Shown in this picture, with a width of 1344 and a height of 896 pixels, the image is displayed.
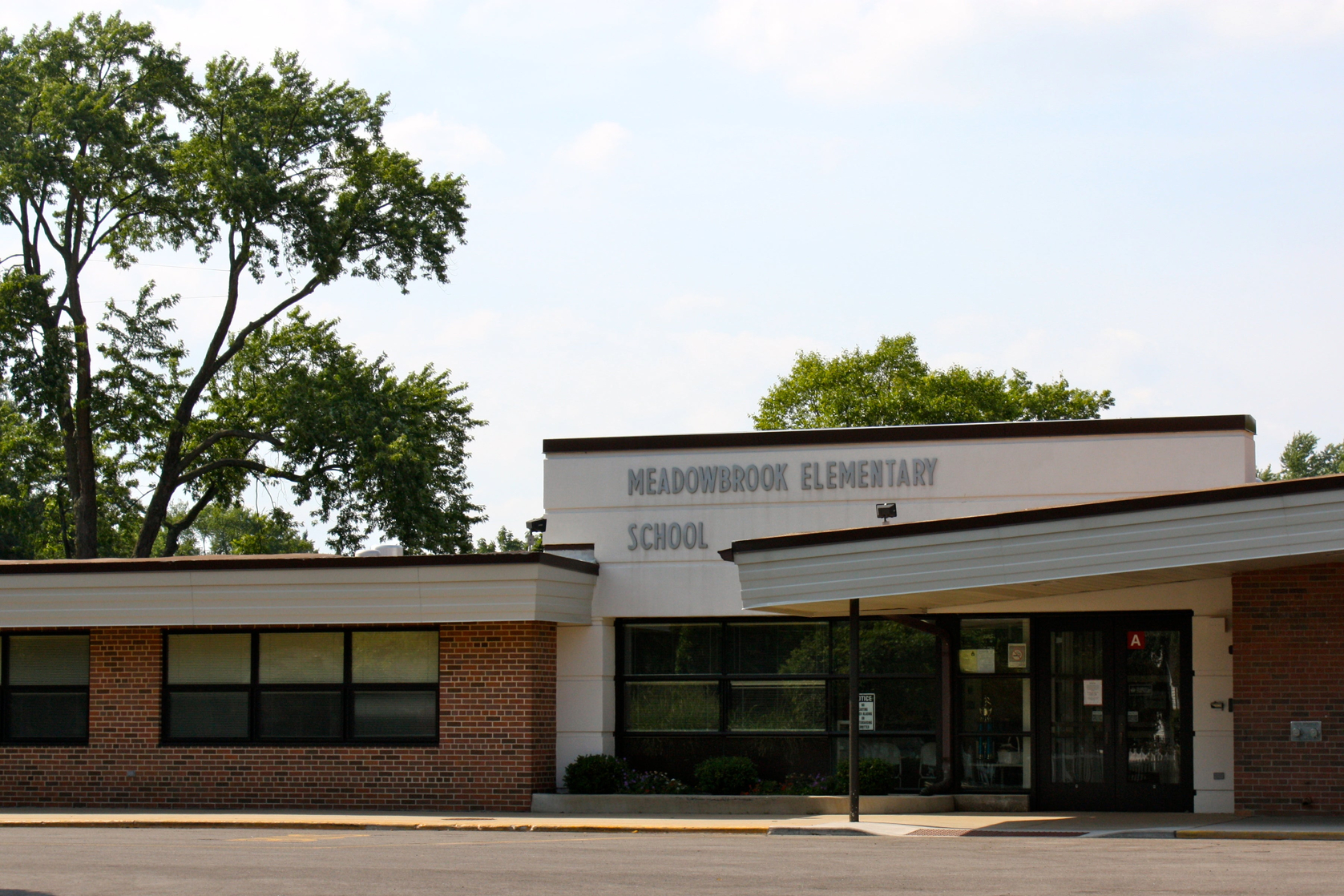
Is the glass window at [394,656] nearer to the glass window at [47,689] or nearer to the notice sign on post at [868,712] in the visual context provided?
the glass window at [47,689]

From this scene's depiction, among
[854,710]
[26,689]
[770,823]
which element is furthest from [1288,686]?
[26,689]

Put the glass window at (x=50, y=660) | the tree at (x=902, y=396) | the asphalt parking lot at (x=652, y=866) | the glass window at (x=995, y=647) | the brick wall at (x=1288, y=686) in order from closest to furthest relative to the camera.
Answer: the asphalt parking lot at (x=652, y=866) < the brick wall at (x=1288, y=686) < the glass window at (x=995, y=647) < the glass window at (x=50, y=660) < the tree at (x=902, y=396)

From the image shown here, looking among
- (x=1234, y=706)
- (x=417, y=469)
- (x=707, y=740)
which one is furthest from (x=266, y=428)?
(x=1234, y=706)

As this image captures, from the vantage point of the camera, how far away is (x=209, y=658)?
876 inches

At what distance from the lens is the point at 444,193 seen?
4312cm

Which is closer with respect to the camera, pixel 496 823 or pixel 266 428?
pixel 496 823

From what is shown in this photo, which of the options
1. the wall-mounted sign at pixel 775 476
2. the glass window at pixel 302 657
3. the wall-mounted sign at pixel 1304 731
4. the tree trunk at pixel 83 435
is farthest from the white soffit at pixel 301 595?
the tree trunk at pixel 83 435

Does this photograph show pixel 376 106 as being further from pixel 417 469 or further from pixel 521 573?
pixel 521 573

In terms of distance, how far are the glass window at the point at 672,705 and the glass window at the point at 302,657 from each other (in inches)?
166

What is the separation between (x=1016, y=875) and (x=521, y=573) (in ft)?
32.8

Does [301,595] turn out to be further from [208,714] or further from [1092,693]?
[1092,693]

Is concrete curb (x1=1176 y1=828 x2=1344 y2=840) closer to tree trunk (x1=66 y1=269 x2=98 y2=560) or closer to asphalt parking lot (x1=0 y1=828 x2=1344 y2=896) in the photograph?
asphalt parking lot (x1=0 y1=828 x2=1344 y2=896)

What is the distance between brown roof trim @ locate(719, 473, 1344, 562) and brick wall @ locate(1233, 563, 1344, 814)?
6.31 feet

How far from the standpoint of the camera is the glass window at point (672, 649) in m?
22.0
